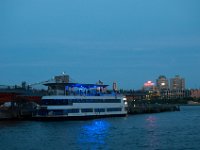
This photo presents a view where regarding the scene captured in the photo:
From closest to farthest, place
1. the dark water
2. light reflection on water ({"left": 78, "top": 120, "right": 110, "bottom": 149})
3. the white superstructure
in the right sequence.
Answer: the dark water → light reflection on water ({"left": 78, "top": 120, "right": 110, "bottom": 149}) → the white superstructure

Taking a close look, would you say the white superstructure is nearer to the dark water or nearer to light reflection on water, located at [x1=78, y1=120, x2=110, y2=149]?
the dark water

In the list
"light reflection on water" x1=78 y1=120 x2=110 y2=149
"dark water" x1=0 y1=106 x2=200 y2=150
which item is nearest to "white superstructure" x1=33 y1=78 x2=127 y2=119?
"dark water" x1=0 y1=106 x2=200 y2=150

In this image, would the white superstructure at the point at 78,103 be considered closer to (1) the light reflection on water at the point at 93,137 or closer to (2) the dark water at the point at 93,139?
(2) the dark water at the point at 93,139

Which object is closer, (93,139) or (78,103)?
(93,139)

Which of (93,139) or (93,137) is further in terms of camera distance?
(93,137)

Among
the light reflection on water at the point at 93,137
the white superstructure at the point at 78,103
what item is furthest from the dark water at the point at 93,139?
the white superstructure at the point at 78,103

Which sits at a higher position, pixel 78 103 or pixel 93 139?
pixel 78 103

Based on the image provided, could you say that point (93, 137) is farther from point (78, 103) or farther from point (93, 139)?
point (78, 103)

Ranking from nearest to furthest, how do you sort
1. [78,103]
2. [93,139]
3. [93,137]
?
[93,139] < [93,137] < [78,103]

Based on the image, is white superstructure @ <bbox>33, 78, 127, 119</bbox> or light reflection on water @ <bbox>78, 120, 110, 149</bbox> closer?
light reflection on water @ <bbox>78, 120, 110, 149</bbox>

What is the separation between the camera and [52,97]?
95938 millimetres

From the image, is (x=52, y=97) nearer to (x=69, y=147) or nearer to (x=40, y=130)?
(x=40, y=130)

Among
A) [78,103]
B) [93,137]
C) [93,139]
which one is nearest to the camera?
[93,139]

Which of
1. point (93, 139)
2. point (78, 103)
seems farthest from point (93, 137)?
point (78, 103)
